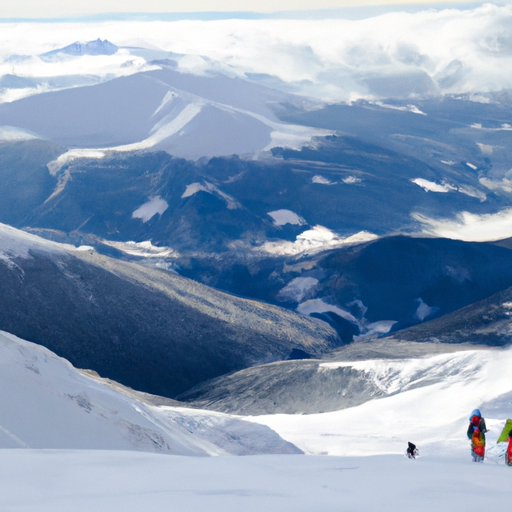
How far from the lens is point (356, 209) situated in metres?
58.7

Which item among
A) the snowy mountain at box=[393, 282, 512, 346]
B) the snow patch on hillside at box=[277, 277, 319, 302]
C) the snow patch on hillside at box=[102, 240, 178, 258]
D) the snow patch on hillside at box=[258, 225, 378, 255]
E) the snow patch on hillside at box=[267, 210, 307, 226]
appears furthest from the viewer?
the snow patch on hillside at box=[267, 210, 307, 226]

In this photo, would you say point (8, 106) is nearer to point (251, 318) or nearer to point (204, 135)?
point (204, 135)

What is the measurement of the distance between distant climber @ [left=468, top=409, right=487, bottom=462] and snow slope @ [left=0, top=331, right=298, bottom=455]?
17.3 ft

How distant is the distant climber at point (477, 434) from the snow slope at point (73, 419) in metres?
5.26

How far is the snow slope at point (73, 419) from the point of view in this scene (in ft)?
35.7

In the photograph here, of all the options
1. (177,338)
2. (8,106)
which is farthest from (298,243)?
(8,106)

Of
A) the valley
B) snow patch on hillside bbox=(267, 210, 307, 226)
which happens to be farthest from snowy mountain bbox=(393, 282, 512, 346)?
snow patch on hillside bbox=(267, 210, 307, 226)

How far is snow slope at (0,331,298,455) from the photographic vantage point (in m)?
10.9

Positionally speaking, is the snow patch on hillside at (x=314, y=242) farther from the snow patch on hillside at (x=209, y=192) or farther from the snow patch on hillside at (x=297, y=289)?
the snow patch on hillside at (x=297, y=289)

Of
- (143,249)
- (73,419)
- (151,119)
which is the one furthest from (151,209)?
(73,419)

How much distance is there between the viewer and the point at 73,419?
1185 centimetres

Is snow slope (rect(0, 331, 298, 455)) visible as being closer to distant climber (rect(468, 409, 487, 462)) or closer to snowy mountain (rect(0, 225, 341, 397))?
distant climber (rect(468, 409, 487, 462))

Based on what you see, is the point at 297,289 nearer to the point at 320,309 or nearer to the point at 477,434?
the point at 320,309

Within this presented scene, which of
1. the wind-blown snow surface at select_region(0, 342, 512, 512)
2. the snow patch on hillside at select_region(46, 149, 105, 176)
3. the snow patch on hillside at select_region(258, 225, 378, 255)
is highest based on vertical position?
the wind-blown snow surface at select_region(0, 342, 512, 512)
